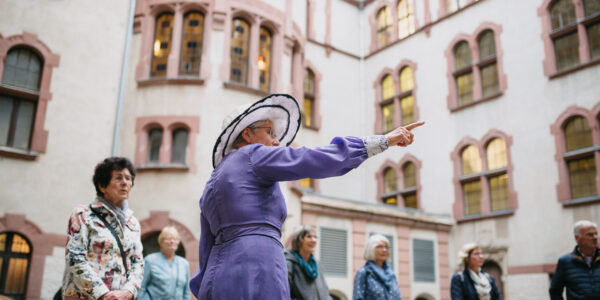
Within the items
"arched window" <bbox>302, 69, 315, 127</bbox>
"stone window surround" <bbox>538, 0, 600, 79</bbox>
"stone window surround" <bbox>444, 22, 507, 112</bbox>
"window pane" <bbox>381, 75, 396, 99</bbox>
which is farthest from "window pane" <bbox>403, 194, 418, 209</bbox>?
"stone window surround" <bbox>538, 0, 600, 79</bbox>

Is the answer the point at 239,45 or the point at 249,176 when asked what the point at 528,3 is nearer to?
the point at 239,45

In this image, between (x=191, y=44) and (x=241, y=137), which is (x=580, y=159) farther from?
(x=241, y=137)

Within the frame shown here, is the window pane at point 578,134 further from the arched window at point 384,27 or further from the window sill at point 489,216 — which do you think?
the arched window at point 384,27

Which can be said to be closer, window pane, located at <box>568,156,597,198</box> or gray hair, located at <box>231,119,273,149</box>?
gray hair, located at <box>231,119,273,149</box>

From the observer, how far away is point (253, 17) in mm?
13961

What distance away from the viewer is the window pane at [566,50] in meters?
15.9

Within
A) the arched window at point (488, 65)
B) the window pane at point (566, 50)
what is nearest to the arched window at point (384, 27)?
the arched window at point (488, 65)

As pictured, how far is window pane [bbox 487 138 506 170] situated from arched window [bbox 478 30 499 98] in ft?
5.71

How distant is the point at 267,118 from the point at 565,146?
15.0 metres

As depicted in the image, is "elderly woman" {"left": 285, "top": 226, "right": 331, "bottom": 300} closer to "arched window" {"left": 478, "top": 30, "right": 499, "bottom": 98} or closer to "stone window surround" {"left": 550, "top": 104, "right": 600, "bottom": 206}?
"stone window surround" {"left": 550, "top": 104, "right": 600, "bottom": 206}

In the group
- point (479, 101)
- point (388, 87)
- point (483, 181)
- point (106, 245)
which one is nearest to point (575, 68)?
point (479, 101)

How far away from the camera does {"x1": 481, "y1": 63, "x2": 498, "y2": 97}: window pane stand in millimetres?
17938

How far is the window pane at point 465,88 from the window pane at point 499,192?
3.01m

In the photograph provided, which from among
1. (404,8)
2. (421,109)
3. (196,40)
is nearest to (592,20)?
(421,109)
